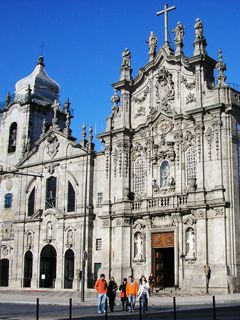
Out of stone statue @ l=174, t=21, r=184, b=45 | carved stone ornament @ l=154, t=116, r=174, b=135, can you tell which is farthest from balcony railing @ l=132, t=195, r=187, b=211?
stone statue @ l=174, t=21, r=184, b=45

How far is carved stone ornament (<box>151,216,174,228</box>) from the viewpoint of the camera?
1556 inches

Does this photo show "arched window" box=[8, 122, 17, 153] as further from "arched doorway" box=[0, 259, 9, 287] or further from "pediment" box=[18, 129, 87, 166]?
"arched doorway" box=[0, 259, 9, 287]

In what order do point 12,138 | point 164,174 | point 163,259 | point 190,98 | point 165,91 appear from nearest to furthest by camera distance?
point 190,98 → point 163,259 → point 164,174 → point 165,91 → point 12,138

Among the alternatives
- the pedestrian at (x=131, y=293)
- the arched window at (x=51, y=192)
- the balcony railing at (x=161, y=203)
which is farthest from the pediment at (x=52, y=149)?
the pedestrian at (x=131, y=293)

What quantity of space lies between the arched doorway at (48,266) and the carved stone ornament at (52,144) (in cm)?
882

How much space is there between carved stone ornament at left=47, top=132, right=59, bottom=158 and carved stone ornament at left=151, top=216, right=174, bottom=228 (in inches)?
551

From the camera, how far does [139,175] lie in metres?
43.2

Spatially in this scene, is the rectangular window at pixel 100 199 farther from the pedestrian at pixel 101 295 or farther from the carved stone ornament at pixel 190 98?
the pedestrian at pixel 101 295

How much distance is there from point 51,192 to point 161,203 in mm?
13174

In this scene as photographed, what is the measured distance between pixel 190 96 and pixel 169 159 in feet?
17.0

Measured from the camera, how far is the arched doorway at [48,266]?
4800 centimetres

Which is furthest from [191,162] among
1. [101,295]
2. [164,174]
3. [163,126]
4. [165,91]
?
[101,295]

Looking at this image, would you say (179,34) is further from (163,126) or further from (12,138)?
(12,138)

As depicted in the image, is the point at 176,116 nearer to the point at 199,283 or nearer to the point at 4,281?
the point at 199,283
